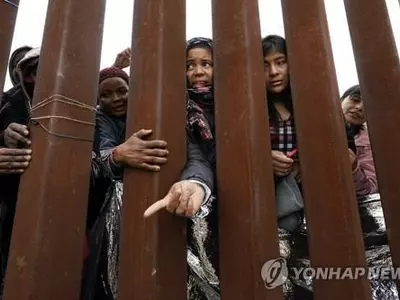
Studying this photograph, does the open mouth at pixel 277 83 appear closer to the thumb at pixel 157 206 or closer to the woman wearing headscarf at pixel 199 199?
the woman wearing headscarf at pixel 199 199

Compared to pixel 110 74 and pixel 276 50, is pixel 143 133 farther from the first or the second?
pixel 110 74

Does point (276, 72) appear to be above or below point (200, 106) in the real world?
above

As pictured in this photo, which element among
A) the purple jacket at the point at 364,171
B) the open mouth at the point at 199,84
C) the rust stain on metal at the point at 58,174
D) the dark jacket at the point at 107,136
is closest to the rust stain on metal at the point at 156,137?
the rust stain on metal at the point at 58,174

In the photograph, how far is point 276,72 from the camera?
4.55 ft

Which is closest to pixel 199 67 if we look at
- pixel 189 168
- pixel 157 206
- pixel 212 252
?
pixel 189 168

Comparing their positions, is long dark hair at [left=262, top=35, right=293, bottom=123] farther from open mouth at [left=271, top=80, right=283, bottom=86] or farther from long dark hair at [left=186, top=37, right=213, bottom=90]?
long dark hair at [left=186, top=37, right=213, bottom=90]

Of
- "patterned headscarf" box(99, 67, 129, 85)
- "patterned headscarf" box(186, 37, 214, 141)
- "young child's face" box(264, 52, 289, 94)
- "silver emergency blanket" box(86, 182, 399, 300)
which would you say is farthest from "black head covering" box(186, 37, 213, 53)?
"silver emergency blanket" box(86, 182, 399, 300)

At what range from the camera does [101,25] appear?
1058 mm

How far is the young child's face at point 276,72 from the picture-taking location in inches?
54.7

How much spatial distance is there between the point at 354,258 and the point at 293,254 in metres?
0.27

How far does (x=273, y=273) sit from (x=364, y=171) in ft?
2.88

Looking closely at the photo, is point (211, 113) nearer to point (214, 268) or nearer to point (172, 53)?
point (172, 53)

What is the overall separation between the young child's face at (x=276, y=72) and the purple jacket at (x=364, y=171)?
410 millimetres

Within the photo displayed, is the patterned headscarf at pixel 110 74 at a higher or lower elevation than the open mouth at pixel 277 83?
higher
